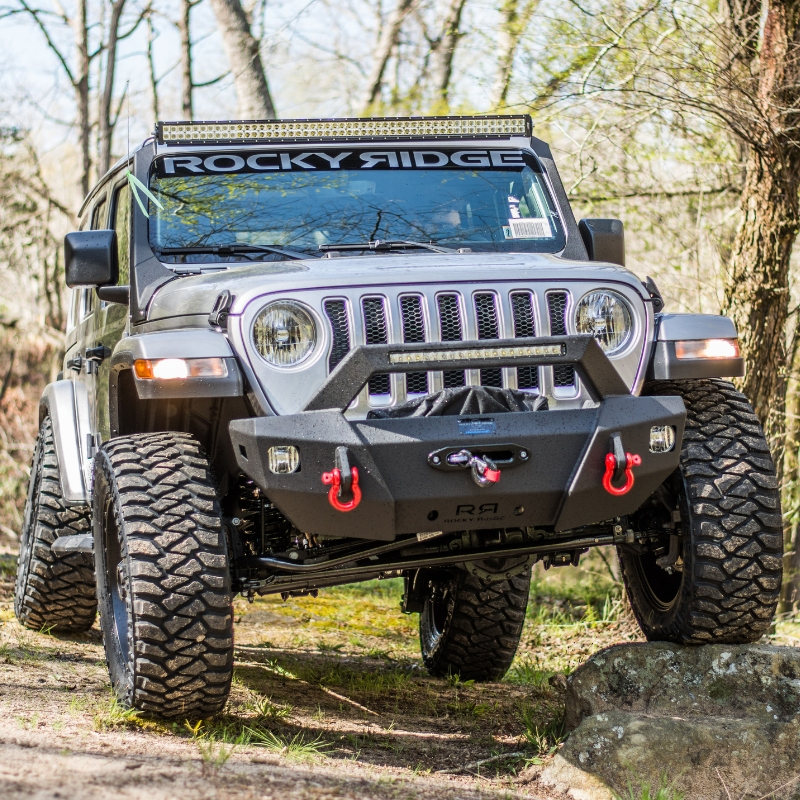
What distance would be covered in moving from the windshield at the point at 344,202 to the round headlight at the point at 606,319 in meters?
0.93

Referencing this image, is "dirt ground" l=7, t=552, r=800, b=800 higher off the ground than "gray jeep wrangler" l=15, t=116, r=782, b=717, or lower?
lower

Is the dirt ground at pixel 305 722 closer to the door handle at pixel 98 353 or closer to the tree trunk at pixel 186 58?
the door handle at pixel 98 353

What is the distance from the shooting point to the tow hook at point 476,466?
337 centimetres

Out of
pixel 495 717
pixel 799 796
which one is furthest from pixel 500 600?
pixel 799 796

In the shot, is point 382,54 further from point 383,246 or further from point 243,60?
point 383,246

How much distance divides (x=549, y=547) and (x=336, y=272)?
4.10 feet

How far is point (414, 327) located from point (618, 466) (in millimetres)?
823

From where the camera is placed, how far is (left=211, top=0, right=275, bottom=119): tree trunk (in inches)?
495

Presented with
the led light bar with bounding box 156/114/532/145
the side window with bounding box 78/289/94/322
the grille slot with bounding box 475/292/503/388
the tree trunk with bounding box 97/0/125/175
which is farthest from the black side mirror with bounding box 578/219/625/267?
the tree trunk with bounding box 97/0/125/175

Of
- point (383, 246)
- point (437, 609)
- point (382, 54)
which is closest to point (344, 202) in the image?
point (383, 246)

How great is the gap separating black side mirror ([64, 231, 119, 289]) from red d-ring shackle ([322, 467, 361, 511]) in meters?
1.65

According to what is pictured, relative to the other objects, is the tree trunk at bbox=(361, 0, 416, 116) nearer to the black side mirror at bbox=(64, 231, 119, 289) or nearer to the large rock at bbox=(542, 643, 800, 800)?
the black side mirror at bbox=(64, 231, 119, 289)

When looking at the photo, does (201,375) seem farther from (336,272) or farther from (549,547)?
(549,547)

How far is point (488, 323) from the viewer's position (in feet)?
12.2
